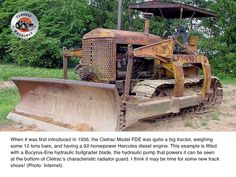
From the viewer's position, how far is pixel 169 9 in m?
8.52

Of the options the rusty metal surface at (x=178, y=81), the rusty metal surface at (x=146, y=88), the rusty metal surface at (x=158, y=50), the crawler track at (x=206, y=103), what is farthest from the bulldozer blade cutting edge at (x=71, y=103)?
the rusty metal surface at (x=178, y=81)

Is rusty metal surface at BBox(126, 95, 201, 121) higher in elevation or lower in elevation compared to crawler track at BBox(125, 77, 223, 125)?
higher

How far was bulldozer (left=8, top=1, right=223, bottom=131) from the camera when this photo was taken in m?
6.28

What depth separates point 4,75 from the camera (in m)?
13.3

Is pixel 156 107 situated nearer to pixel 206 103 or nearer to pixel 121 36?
pixel 121 36

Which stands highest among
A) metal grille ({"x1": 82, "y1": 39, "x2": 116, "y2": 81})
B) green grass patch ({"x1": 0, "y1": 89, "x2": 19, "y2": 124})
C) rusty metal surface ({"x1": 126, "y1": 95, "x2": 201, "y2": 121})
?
metal grille ({"x1": 82, "y1": 39, "x2": 116, "y2": 81})

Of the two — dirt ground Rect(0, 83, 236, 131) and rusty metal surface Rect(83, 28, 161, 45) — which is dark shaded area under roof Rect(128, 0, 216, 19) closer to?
rusty metal surface Rect(83, 28, 161, 45)

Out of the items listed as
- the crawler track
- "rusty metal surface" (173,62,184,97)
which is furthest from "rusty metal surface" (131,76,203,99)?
the crawler track

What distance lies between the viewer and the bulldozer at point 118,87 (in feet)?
20.6

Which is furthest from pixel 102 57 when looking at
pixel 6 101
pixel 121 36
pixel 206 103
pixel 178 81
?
pixel 6 101

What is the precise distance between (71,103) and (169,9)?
3.19 metres

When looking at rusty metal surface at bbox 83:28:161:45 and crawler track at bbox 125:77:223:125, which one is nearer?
rusty metal surface at bbox 83:28:161:45

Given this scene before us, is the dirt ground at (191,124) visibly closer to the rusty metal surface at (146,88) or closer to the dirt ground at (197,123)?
the dirt ground at (197,123)

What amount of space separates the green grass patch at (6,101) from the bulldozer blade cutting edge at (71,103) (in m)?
0.25
